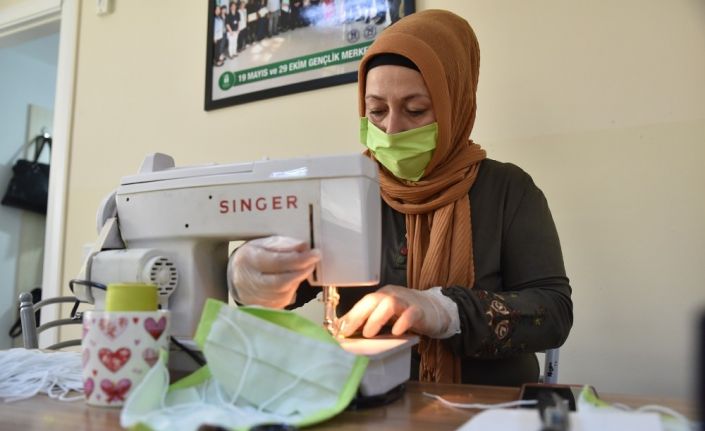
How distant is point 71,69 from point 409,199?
1.85 meters

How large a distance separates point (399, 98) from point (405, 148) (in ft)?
0.32

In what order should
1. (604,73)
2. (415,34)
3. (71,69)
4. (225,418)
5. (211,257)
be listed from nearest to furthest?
1. (225,418)
2. (211,257)
3. (415,34)
4. (604,73)
5. (71,69)

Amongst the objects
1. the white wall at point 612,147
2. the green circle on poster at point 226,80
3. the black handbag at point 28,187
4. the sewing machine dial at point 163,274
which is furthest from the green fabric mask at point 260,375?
the black handbag at point 28,187

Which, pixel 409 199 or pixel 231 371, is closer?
pixel 231 371

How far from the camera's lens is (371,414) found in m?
0.58

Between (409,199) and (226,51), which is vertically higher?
(226,51)

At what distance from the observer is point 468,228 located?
107 cm

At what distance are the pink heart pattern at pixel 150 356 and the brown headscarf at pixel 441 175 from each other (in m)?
0.52

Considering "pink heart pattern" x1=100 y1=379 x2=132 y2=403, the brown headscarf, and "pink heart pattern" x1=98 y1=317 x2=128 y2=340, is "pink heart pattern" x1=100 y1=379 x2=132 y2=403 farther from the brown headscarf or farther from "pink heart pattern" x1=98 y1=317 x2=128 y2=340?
the brown headscarf

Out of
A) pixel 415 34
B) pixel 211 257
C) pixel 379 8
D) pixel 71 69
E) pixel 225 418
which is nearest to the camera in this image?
pixel 225 418

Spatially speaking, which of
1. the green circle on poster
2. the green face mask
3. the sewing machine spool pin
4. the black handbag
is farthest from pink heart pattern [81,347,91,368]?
the black handbag

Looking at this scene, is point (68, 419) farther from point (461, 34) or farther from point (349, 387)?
point (461, 34)

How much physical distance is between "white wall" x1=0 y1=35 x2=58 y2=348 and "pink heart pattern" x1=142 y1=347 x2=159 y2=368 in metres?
3.23

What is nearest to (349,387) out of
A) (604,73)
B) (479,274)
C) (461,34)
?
(479,274)
